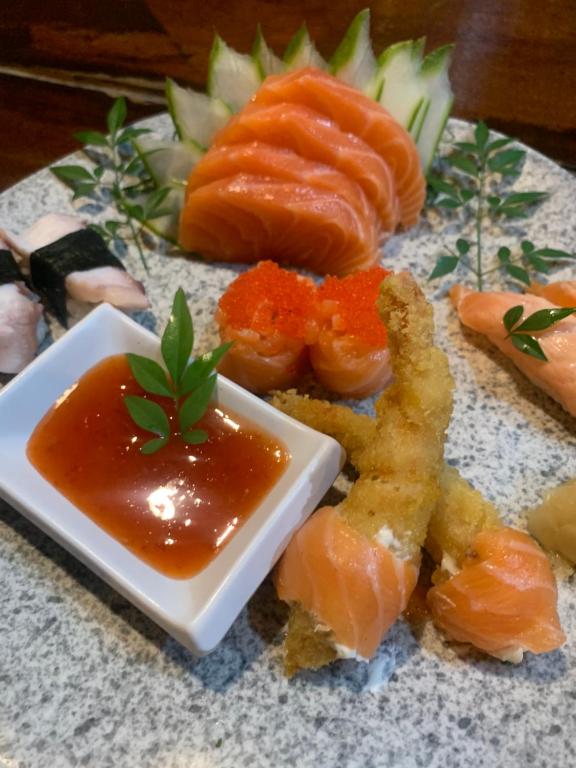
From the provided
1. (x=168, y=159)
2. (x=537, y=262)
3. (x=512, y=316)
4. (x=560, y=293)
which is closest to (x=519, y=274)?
(x=537, y=262)

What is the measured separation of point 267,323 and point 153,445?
571mm

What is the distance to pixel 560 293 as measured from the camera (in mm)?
2623

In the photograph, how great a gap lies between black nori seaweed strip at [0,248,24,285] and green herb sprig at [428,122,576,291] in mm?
1559

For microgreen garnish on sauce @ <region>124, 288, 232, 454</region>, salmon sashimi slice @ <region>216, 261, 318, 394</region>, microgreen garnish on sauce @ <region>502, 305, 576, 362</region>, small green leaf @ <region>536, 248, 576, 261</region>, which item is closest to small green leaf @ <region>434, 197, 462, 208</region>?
small green leaf @ <region>536, 248, 576, 261</region>

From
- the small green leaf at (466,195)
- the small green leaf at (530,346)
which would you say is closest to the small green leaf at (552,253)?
the small green leaf at (466,195)

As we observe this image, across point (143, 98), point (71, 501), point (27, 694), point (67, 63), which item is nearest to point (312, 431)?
point (71, 501)

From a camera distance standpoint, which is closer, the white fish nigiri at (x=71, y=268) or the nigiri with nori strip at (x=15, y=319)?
the nigiri with nori strip at (x=15, y=319)

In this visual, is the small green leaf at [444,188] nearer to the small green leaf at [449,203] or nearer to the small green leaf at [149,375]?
the small green leaf at [449,203]

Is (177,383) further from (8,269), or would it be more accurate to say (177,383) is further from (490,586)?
(490,586)

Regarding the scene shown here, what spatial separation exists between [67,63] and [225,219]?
7.01 ft

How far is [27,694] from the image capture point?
6.32 ft

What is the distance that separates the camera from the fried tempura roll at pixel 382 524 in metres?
1.82

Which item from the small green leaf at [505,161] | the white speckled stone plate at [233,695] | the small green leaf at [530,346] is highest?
the small green leaf at [505,161]

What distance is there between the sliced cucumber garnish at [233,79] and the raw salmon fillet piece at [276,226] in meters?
0.56
